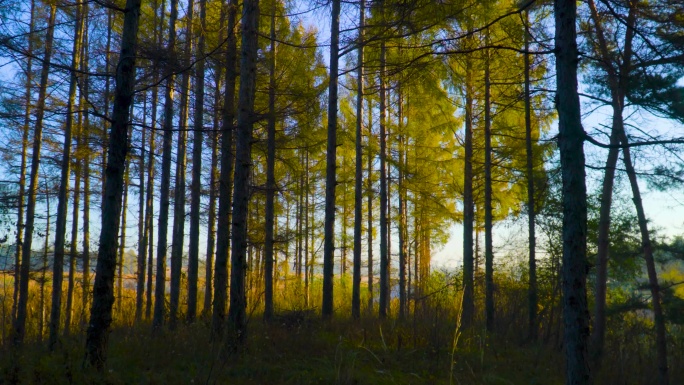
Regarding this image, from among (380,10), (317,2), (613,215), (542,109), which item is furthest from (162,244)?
(613,215)

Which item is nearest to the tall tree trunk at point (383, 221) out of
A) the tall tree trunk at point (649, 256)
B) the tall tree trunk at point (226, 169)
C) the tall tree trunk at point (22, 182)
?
the tall tree trunk at point (226, 169)

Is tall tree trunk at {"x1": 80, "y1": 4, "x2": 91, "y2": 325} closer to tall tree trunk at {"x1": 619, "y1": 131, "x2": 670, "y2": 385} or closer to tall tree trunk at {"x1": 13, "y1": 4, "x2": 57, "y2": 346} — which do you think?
tall tree trunk at {"x1": 13, "y1": 4, "x2": 57, "y2": 346}

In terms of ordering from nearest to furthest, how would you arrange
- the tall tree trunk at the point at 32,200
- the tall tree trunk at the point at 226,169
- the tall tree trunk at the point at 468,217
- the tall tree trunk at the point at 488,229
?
the tall tree trunk at the point at 226,169 → the tall tree trunk at the point at 32,200 → the tall tree trunk at the point at 488,229 → the tall tree trunk at the point at 468,217

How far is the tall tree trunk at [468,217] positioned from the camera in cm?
1273

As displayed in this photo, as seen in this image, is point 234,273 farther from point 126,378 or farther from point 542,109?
point 542,109

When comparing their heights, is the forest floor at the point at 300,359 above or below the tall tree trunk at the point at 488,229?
below

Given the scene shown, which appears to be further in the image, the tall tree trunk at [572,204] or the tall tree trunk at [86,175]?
the tall tree trunk at [86,175]

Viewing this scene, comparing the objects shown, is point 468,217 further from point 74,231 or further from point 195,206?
point 74,231

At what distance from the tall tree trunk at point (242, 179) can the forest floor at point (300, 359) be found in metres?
0.70

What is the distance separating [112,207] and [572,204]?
202 inches

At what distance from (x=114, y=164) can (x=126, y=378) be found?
2.57 m

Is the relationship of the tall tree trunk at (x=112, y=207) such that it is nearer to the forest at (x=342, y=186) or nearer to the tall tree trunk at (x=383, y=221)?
the forest at (x=342, y=186)

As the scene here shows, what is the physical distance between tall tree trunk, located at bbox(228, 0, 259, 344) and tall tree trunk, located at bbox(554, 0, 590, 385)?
14.5 ft

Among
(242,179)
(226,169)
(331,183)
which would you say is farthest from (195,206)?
(242,179)
